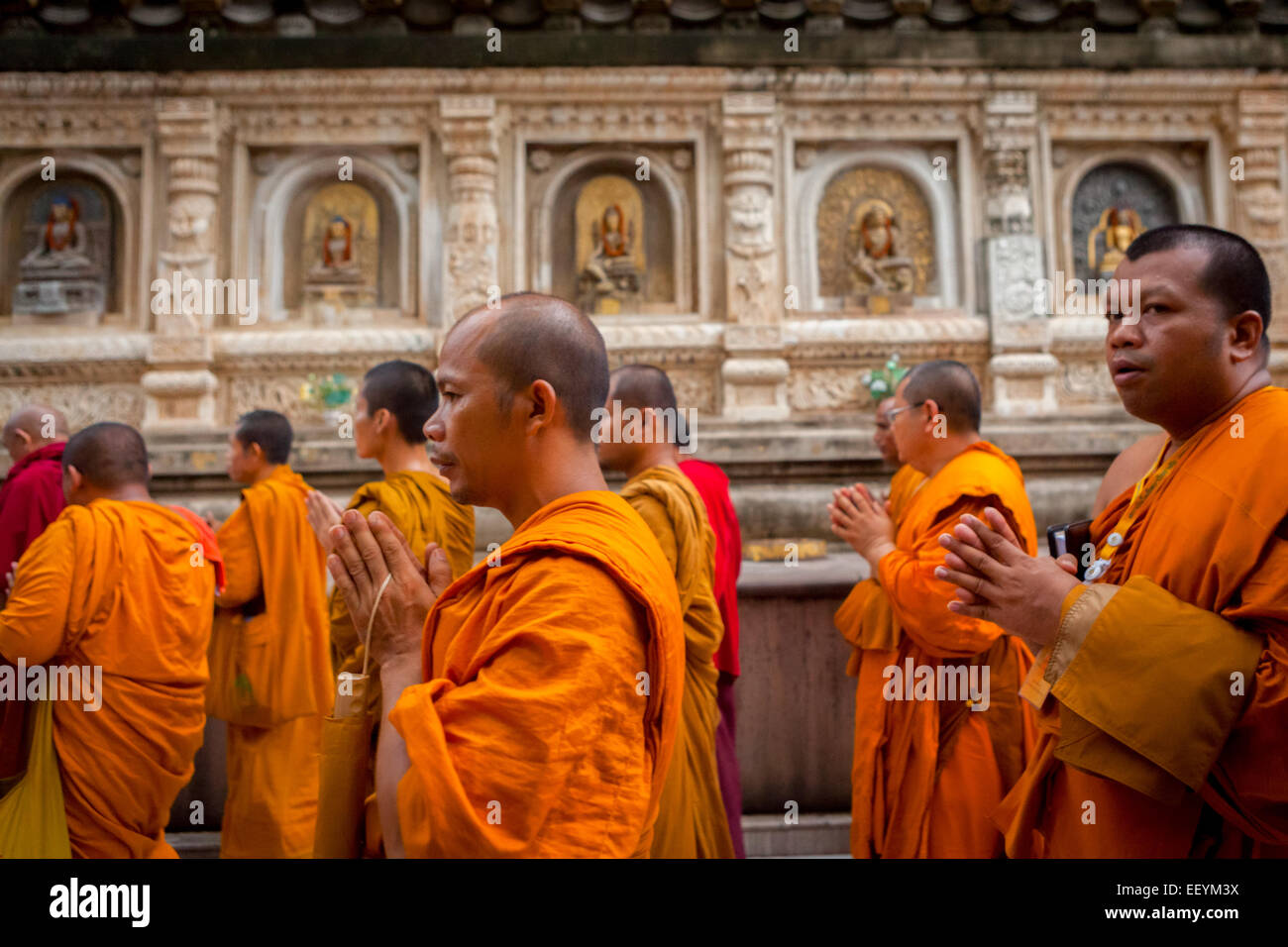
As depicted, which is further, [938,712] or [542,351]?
[938,712]

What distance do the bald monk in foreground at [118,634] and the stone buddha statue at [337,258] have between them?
569 centimetres

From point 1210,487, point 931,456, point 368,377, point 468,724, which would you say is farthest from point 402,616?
point 931,456

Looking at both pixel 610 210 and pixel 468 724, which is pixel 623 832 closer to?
pixel 468 724

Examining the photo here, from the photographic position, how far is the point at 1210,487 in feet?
5.88

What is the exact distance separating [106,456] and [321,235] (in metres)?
6.13

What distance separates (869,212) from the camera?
29.7ft

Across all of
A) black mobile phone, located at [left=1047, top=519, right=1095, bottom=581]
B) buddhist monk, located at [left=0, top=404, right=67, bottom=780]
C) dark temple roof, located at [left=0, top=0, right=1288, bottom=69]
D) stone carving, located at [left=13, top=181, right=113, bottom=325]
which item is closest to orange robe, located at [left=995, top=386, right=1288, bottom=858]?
black mobile phone, located at [left=1047, top=519, right=1095, bottom=581]

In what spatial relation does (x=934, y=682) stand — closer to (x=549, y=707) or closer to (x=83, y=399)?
(x=549, y=707)

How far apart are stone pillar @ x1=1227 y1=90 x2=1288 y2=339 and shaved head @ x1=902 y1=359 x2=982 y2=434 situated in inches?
276

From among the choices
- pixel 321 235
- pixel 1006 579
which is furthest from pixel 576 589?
pixel 321 235

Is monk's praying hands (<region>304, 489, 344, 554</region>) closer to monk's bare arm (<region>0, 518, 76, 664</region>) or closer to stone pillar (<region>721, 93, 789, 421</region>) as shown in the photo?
monk's bare arm (<region>0, 518, 76, 664</region>)

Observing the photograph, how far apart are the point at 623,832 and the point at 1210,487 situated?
128cm

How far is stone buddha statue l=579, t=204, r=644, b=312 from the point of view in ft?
29.2

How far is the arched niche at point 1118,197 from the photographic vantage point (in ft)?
30.0
